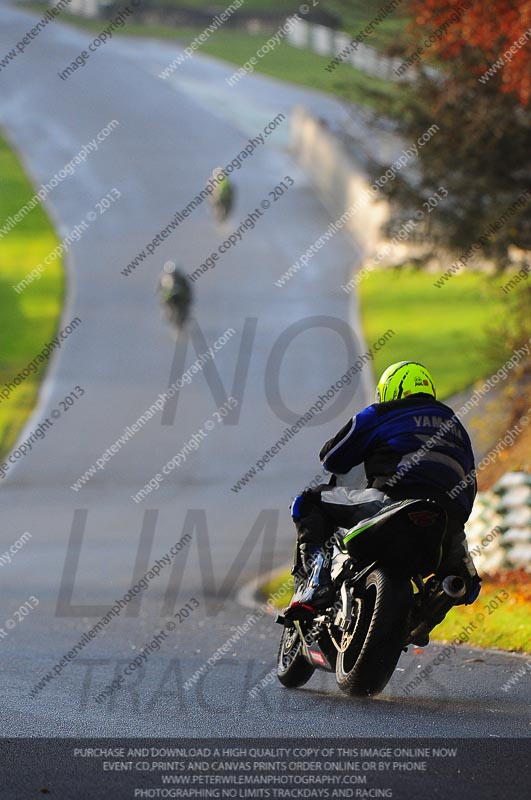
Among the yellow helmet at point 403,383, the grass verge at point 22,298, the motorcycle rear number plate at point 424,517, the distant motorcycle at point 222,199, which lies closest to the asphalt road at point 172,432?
the distant motorcycle at point 222,199

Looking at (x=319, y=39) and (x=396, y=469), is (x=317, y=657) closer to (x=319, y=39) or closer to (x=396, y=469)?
(x=396, y=469)

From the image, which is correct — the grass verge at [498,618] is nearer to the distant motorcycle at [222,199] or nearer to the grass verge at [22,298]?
the grass verge at [22,298]

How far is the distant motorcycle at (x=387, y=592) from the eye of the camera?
25.3ft

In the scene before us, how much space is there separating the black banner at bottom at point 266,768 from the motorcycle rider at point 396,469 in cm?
144

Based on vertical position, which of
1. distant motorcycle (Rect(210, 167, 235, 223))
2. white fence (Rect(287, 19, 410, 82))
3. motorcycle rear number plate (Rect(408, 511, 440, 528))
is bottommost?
white fence (Rect(287, 19, 410, 82))

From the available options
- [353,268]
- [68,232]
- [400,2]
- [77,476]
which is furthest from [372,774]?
[68,232]

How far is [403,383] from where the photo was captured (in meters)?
8.44

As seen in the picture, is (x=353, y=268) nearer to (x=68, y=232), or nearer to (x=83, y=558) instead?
(x=68, y=232)

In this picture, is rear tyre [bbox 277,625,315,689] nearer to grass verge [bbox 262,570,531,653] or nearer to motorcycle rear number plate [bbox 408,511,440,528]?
motorcycle rear number plate [bbox 408,511,440,528]

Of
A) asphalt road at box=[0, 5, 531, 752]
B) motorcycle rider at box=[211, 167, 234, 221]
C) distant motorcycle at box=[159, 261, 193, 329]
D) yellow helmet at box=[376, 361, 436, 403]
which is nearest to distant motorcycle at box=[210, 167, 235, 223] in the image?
motorcycle rider at box=[211, 167, 234, 221]

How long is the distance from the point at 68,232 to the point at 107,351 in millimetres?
13330

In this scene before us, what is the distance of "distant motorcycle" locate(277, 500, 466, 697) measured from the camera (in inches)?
304

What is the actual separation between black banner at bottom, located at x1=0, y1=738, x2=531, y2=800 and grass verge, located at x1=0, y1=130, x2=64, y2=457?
2215 cm

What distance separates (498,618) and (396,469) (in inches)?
180
